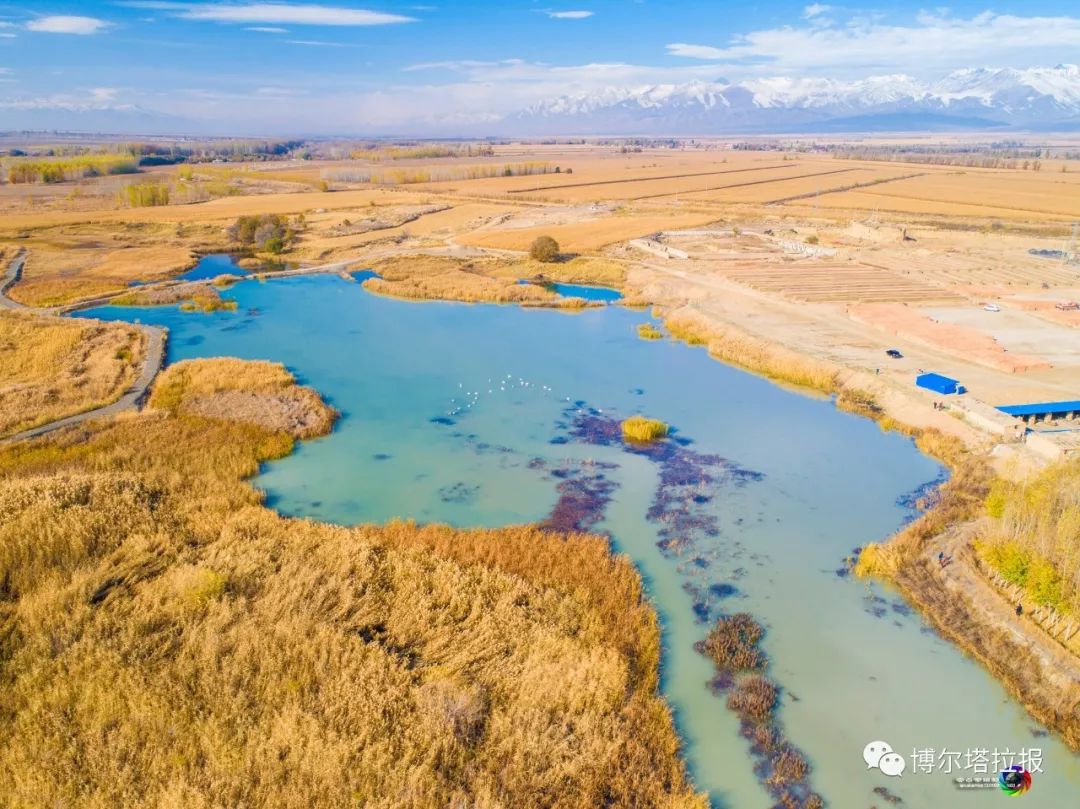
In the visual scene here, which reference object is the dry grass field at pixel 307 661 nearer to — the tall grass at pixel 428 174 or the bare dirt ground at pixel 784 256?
the bare dirt ground at pixel 784 256

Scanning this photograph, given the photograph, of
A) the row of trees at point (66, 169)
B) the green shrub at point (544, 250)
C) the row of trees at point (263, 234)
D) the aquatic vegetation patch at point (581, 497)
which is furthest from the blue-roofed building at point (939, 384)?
the row of trees at point (66, 169)

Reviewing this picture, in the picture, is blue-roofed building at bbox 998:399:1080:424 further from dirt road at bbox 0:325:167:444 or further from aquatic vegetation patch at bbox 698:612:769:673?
dirt road at bbox 0:325:167:444

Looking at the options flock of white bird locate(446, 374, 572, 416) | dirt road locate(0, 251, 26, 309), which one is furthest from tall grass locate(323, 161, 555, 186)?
flock of white bird locate(446, 374, 572, 416)

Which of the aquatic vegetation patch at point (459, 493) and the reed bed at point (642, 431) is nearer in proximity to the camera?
the aquatic vegetation patch at point (459, 493)

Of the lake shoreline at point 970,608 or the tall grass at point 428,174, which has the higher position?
the tall grass at point 428,174

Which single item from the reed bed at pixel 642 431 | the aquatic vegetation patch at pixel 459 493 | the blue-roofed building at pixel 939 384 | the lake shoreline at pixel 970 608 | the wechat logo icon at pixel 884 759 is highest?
the blue-roofed building at pixel 939 384

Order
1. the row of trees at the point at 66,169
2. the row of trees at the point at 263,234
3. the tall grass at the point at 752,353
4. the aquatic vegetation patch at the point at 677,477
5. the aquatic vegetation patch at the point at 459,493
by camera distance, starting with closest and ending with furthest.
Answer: the aquatic vegetation patch at the point at 677,477, the aquatic vegetation patch at the point at 459,493, the tall grass at the point at 752,353, the row of trees at the point at 263,234, the row of trees at the point at 66,169

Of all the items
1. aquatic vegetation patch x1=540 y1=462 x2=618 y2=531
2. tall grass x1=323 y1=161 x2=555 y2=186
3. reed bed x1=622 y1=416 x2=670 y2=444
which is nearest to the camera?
aquatic vegetation patch x1=540 y1=462 x2=618 y2=531
